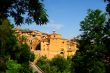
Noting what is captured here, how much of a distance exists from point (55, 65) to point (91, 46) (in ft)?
201

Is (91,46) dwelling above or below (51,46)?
below

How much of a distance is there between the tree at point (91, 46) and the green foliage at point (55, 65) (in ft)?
165

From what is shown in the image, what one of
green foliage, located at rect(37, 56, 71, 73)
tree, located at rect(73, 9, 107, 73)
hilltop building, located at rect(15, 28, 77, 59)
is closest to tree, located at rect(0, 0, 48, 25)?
tree, located at rect(73, 9, 107, 73)

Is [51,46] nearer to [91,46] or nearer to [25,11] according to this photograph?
[91,46]

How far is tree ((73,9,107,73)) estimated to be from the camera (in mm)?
47844

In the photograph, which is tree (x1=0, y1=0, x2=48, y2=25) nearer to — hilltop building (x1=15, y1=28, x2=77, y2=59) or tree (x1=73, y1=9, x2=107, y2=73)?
tree (x1=73, y1=9, x2=107, y2=73)

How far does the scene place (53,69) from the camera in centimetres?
10375

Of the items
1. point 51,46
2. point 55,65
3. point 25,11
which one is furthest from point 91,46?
point 51,46

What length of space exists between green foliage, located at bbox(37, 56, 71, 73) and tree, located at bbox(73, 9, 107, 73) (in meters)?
50.4

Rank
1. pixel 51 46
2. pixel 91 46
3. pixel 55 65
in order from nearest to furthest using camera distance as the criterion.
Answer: pixel 91 46, pixel 55 65, pixel 51 46

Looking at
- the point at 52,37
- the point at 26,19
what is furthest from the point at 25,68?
the point at 52,37

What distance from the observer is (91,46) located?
49125mm

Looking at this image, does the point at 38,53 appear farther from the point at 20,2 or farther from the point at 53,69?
the point at 20,2

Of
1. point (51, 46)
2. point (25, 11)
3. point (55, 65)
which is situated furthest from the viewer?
point (51, 46)
